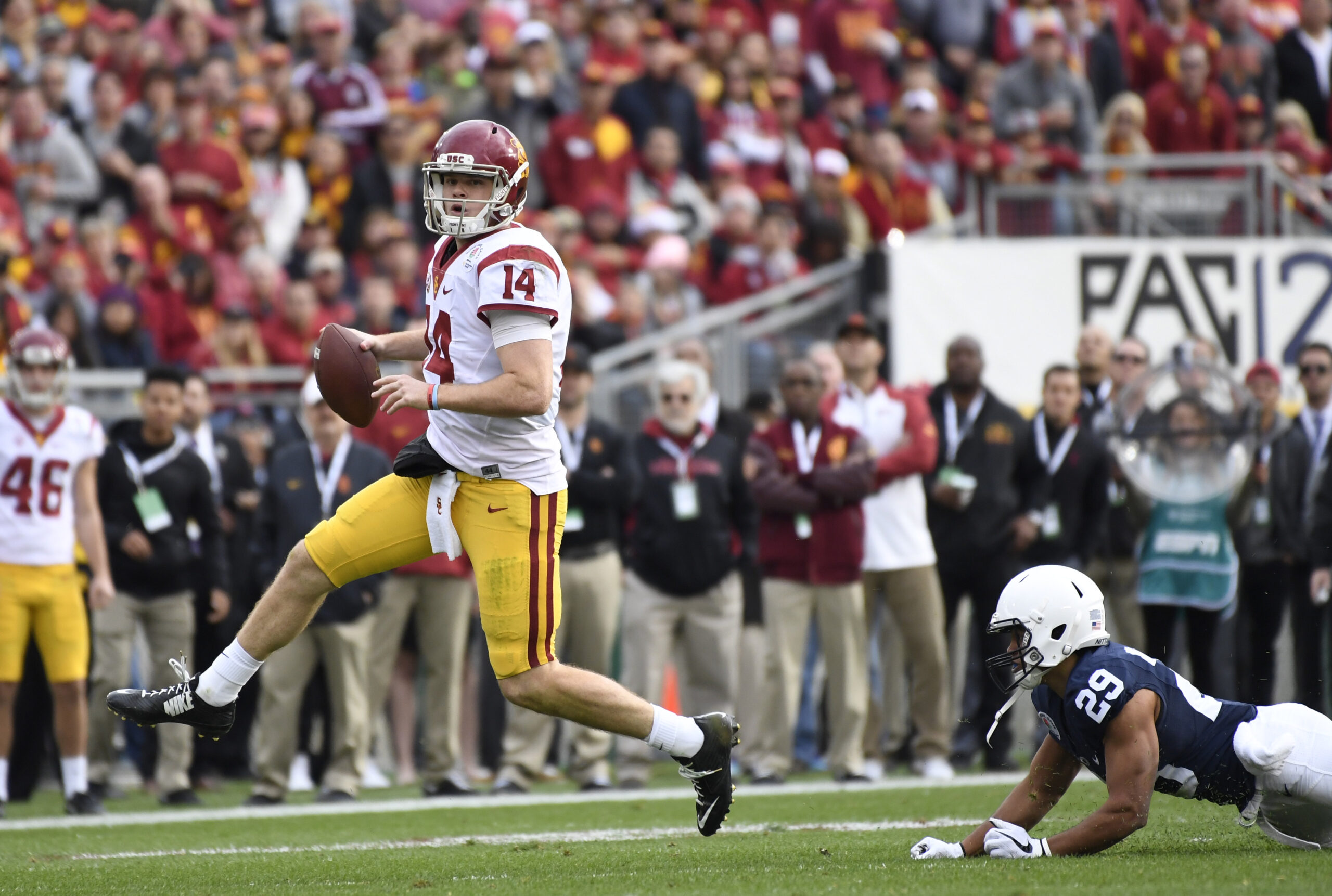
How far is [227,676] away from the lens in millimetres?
5484

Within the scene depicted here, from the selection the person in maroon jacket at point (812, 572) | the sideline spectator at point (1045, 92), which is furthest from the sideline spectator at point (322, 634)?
the sideline spectator at point (1045, 92)

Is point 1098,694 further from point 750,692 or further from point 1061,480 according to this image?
point 750,692

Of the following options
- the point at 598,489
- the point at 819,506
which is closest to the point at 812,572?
the point at 819,506

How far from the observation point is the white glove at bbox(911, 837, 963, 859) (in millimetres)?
5348

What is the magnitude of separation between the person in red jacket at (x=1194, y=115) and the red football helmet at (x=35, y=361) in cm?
943

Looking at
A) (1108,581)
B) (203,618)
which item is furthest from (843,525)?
(203,618)

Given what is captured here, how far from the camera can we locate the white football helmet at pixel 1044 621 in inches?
204

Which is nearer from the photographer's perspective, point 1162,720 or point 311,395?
point 1162,720

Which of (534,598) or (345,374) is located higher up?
(345,374)

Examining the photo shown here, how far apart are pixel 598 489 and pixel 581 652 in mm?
883

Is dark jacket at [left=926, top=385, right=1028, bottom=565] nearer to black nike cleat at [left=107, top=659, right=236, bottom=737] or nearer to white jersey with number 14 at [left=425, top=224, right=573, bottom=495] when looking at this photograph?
white jersey with number 14 at [left=425, top=224, right=573, bottom=495]

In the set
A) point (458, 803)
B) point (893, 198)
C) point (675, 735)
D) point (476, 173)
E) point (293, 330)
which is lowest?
point (458, 803)

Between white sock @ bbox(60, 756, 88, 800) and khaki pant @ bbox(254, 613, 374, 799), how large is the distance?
822mm

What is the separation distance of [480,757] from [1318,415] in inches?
205
